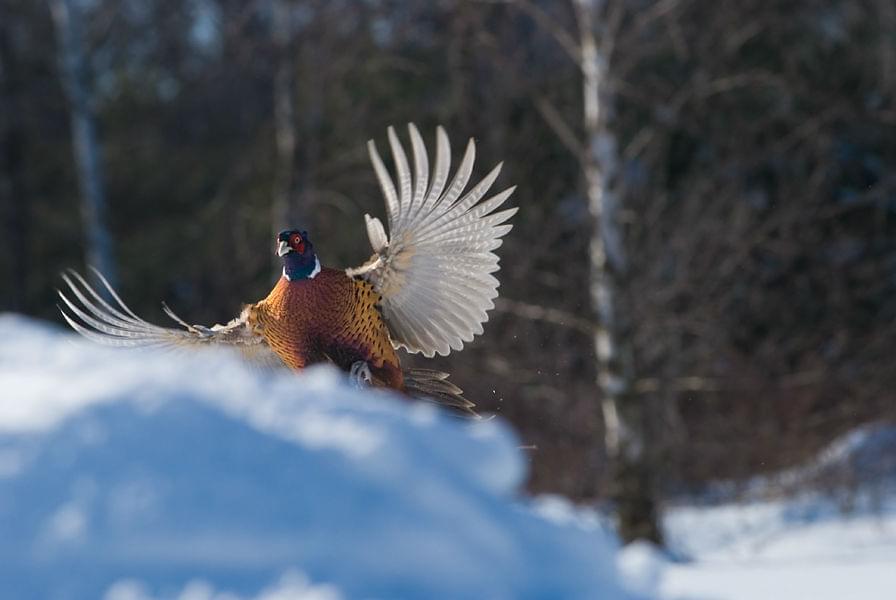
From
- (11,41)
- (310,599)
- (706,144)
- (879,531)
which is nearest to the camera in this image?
(310,599)

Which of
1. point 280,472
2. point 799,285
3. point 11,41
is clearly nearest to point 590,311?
point 799,285

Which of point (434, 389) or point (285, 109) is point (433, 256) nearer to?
point (434, 389)

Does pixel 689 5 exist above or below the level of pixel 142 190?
below

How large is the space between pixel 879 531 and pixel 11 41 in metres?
11.4

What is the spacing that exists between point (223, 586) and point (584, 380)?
26.1 ft

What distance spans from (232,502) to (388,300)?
6.40 ft

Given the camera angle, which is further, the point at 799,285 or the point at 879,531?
the point at 799,285

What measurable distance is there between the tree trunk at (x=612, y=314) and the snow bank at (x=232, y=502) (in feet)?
18.3

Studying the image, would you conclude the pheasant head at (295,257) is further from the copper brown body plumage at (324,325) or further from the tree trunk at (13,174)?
the tree trunk at (13,174)

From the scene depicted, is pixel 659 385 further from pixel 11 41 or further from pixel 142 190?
pixel 11 41

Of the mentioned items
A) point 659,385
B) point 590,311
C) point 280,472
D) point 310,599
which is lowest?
point 310,599

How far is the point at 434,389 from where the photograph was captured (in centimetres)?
304

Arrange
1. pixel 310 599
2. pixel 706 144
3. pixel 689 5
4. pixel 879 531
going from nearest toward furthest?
pixel 310 599, pixel 879 531, pixel 689 5, pixel 706 144

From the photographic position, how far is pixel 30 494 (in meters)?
1.07
